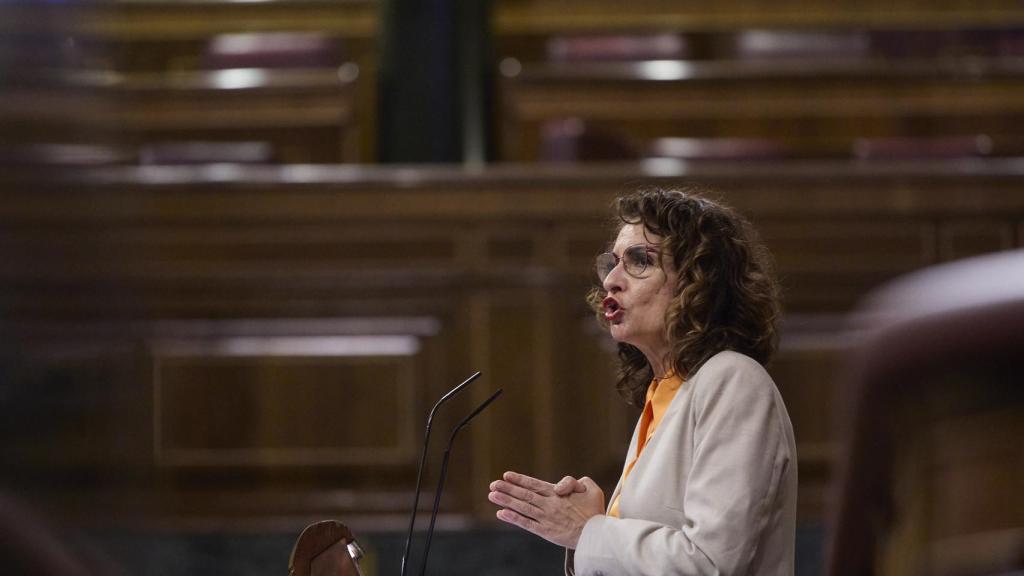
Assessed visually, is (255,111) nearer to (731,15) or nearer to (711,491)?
(731,15)

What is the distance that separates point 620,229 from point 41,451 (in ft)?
1.76

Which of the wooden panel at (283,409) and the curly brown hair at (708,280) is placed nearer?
the curly brown hair at (708,280)

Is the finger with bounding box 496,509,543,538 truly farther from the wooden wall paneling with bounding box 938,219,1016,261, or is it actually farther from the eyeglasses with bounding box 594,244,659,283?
the wooden wall paneling with bounding box 938,219,1016,261

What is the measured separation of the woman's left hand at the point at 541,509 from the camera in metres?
0.92

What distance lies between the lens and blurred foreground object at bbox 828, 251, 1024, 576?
343 millimetres

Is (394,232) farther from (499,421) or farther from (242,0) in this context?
(242,0)

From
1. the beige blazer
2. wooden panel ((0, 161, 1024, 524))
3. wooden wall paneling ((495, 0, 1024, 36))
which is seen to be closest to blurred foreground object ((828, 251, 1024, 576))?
the beige blazer

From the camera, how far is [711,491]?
2.78 ft

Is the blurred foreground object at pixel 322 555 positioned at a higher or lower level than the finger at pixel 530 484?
lower

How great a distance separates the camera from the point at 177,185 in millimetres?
2434

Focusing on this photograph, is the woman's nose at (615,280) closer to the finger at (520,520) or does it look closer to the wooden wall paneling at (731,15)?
the finger at (520,520)

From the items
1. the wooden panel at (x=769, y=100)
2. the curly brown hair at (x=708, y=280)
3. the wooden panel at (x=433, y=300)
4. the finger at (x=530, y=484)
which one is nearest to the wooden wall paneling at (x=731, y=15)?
the wooden panel at (x=769, y=100)

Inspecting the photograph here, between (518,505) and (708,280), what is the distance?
21 centimetres

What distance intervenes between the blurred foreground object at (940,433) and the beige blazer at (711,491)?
1.46 feet
